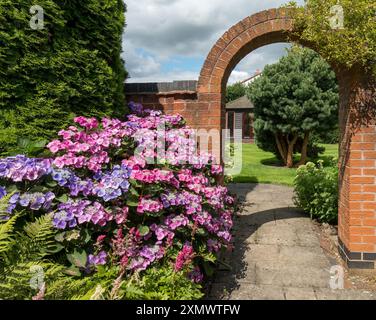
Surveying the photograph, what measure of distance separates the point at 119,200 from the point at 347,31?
2.50 metres

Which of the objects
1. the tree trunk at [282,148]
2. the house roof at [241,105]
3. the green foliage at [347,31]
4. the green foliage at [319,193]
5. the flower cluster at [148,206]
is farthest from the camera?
the house roof at [241,105]

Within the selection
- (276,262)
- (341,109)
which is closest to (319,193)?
(341,109)

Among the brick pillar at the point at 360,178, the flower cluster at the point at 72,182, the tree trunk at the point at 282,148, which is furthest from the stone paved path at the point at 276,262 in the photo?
the tree trunk at the point at 282,148

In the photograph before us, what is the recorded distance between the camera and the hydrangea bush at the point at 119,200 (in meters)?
2.62

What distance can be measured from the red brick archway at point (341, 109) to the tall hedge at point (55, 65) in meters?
0.89

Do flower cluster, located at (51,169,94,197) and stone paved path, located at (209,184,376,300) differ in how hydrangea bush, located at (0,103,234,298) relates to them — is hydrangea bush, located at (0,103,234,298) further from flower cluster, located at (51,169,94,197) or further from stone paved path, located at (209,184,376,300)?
stone paved path, located at (209,184,376,300)

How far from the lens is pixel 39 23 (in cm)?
335

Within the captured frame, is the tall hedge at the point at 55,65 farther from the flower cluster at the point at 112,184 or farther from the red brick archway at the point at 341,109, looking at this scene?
the flower cluster at the point at 112,184

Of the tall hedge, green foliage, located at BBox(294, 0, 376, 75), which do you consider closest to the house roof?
the tall hedge

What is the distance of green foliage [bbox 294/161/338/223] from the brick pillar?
1.62 m

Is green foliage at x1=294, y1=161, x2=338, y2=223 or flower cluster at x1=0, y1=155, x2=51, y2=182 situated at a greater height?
flower cluster at x1=0, y1=155, x2=51, y2=182

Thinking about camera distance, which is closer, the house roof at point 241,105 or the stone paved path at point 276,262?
the stone paved path at point 276,262

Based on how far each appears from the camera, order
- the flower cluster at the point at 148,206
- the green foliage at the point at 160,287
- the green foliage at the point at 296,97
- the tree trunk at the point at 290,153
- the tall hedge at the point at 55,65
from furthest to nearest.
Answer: the tree trunk at the point at 290,153 → the green foliage at the point at 296,97 → the tall hedge at the point at 55,65 → the flower cluster at the point at 148,206 → the green foliage at the point at 160,287

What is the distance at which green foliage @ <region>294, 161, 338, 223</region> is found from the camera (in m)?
5.46
